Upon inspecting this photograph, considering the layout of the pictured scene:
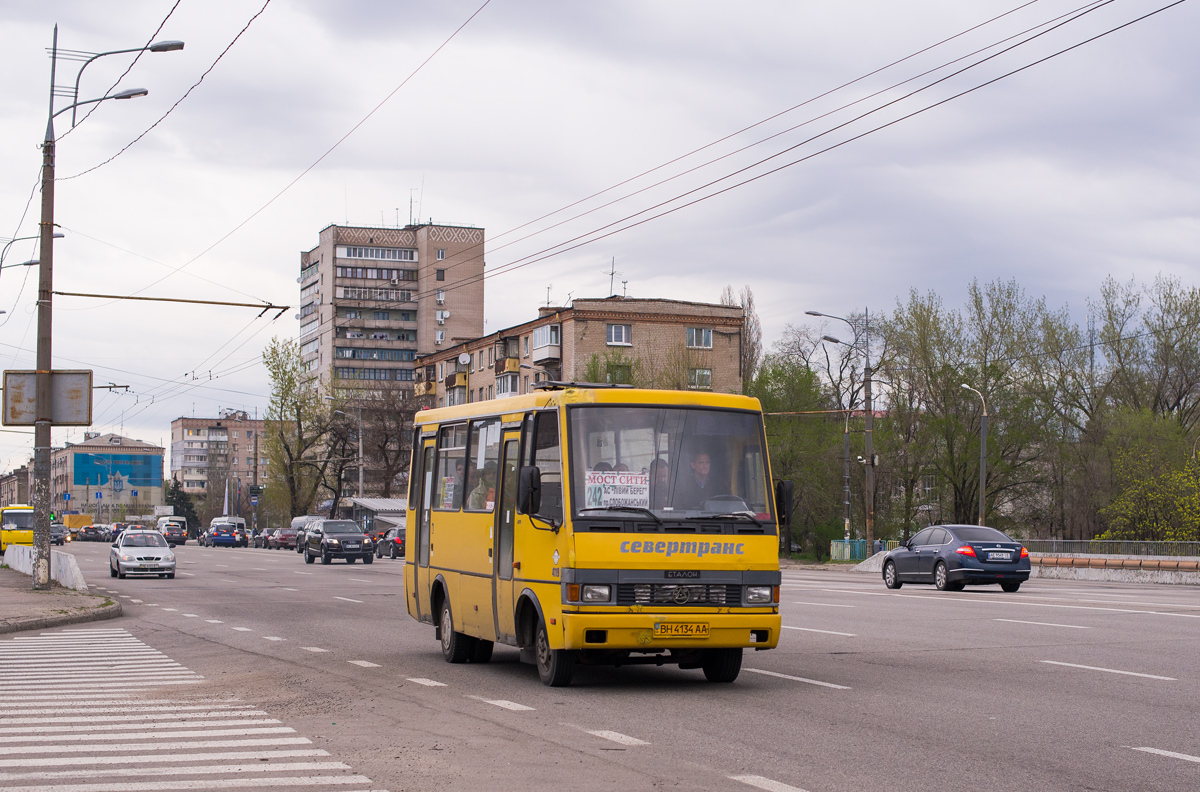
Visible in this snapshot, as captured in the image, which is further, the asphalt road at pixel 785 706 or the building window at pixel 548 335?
the building window at pixel 548 335

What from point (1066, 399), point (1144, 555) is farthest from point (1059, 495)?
point (1144, 555)

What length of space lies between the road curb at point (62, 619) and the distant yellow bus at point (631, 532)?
10.1 meters

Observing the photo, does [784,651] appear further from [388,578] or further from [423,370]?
[423,370]

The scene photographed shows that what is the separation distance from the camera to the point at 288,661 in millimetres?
14203

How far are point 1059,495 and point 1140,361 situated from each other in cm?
739

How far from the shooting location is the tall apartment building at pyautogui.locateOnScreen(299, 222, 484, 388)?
134m

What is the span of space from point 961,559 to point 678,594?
58.9 ft

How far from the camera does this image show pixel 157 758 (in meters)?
8.16

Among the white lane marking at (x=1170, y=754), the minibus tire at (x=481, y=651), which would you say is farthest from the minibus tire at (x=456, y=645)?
the white lane marking at (x=1170, y=754)

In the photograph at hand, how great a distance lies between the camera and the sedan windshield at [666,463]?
1123 centimetres

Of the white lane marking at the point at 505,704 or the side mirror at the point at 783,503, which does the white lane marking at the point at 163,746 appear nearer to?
the white lane marking at the point at 505,704

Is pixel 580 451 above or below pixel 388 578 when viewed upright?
above

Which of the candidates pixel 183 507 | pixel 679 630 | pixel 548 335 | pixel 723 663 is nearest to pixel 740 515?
pixel 679 630

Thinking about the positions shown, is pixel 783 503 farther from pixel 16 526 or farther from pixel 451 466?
pixel 16 526
